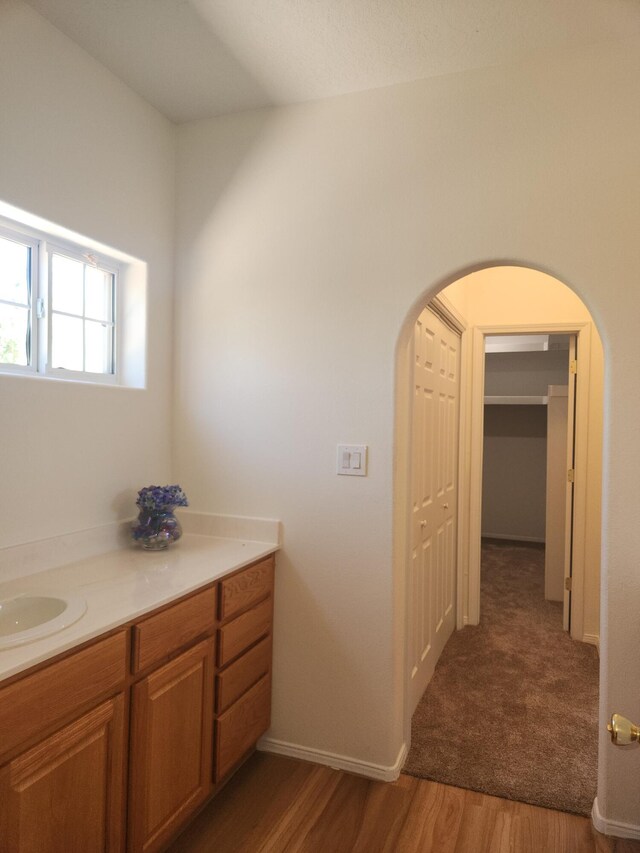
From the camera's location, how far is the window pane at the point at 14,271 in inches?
78.0

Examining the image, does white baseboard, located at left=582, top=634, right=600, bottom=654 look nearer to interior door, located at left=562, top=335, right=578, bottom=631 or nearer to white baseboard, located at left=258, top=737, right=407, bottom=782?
interior door, located at left=562, top=335, right=578, bottom=631

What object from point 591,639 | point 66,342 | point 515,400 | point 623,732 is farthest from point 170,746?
point 515,400

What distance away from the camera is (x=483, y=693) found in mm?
2967

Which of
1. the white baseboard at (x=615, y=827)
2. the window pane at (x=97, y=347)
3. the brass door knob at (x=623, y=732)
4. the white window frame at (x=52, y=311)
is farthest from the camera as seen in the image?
the window pane at (x=97, y=347)

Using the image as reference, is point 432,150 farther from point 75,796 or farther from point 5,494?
point 75,796

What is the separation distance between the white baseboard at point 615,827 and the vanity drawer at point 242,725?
4.08 ft

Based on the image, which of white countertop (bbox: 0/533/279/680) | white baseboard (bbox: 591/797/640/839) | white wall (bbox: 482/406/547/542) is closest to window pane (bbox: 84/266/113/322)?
white countertop (bbox: 0/533/279/680)

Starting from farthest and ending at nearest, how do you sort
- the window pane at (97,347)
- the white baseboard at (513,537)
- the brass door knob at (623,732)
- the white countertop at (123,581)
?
the white baseboard at (513,537) → the window pane at (97,347) → the white countertop at (123,581) → the brass door knob at (623,732)

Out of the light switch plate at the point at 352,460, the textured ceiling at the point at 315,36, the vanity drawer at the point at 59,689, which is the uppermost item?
the textured ceiling at the point at 315,36

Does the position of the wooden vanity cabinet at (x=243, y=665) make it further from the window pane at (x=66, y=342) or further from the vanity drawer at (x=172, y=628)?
the window pane at (x=66, y=342)

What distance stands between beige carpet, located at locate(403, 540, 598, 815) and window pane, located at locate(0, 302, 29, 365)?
84.7 inches

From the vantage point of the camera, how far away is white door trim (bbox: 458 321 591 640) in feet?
11.6

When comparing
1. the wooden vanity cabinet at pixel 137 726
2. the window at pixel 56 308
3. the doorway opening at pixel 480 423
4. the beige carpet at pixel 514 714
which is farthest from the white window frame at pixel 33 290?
the beige carpet at pixel 514 714

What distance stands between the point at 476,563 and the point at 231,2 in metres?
3.37
